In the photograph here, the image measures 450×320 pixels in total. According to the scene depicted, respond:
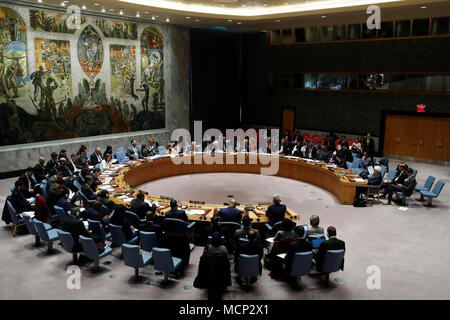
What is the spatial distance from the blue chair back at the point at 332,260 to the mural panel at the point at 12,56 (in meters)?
11.5

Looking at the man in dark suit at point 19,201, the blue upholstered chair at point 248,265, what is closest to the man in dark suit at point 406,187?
the blue upholstered chair at point 248,265

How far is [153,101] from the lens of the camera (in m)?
17.6

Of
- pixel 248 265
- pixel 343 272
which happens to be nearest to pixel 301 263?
pixel 248 265

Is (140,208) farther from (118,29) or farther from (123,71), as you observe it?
(118,29)

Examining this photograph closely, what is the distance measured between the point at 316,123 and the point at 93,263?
14778mm

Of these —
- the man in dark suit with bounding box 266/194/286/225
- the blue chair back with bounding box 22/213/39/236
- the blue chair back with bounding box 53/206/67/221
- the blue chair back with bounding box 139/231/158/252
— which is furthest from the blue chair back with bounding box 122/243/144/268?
the man in dark suit with bounding box 266/194/286/225

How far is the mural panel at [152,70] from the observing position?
1689 centimetres

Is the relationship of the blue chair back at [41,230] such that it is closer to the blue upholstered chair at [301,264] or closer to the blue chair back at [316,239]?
the blue upholstered chair at [301,264]

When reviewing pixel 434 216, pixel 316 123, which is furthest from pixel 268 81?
pixel 434 216

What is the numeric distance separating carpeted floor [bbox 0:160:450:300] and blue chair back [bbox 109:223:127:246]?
385 mm

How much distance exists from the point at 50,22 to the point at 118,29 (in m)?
2.89

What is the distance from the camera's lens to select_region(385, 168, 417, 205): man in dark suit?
10500 millimetres
